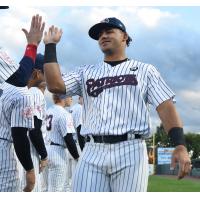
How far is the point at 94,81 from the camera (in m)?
4.51

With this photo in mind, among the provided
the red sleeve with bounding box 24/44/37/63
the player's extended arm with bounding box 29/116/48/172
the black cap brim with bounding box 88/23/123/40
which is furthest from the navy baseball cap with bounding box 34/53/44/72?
the red sleeve with bounding box 24/44/37/63

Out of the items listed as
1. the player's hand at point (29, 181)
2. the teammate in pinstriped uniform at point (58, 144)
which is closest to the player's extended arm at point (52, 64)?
the player's hand at point (29, 181)

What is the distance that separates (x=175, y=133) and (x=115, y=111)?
53cm

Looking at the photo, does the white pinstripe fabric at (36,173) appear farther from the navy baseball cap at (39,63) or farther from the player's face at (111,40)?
the player's face at (111,40)

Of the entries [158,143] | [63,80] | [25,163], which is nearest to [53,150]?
[25,163]

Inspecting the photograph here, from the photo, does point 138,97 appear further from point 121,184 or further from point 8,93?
point 8,93

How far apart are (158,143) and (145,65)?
225 ft

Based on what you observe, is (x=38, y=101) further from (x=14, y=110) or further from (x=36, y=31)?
(x=36, y=31)

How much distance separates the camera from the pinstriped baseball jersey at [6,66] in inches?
167

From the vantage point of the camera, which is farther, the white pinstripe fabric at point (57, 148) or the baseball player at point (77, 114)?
the baseball player at point (77, 114)

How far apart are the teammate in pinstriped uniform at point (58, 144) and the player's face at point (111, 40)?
15.2ft

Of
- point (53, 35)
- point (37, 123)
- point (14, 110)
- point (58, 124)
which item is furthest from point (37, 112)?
point (58, 124)

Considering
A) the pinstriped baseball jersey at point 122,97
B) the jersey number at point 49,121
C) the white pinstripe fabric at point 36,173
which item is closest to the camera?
the pinstriped baseball jersey at point 122,97

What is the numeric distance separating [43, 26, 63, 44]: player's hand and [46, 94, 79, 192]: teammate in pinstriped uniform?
464 cm
